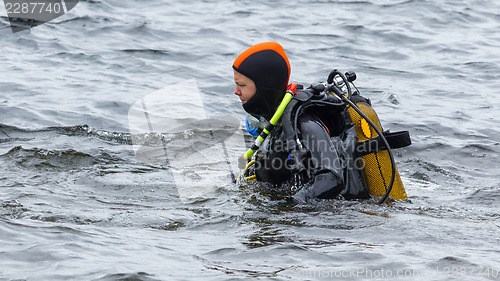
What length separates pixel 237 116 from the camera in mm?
9406

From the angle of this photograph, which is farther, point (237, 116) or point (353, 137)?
point (237, 116)

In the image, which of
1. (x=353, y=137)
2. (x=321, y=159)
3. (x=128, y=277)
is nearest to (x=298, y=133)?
(x=321, y=159)

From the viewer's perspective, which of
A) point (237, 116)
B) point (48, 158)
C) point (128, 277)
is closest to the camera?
point (128, 277)

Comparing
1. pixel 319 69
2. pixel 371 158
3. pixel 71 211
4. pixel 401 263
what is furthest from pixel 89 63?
pixel 401 263

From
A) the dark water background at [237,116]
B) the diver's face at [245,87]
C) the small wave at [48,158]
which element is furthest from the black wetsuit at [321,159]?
the small wave at [48,158]

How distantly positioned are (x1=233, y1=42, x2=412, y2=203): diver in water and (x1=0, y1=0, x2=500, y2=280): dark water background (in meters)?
0.24

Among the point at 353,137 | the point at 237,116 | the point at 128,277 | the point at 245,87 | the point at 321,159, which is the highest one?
the point at 245,87

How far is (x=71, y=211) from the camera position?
16.9 feet

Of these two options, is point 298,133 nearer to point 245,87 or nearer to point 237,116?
point 245,87

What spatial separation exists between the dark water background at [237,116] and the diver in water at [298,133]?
24 centimetres

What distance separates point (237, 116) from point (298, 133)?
14.5 feet

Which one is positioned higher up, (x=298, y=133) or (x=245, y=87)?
(x=245, y=87)

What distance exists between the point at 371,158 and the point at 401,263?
1290 millimetres

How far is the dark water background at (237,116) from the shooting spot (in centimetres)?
413
